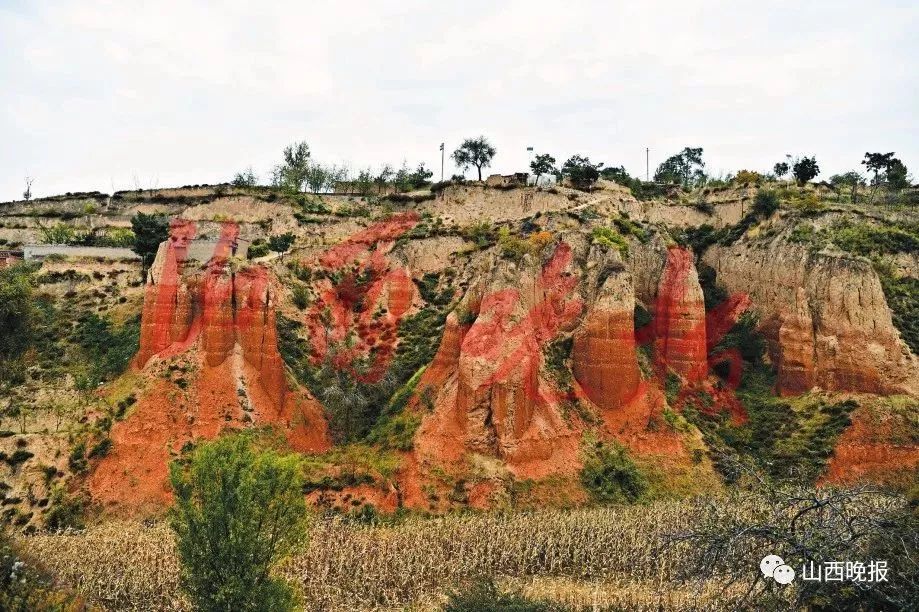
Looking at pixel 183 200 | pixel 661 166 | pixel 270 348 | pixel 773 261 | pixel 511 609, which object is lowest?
pixel 511 609

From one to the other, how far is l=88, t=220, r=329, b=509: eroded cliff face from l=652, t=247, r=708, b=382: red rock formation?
2297cm

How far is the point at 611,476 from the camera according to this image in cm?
4359

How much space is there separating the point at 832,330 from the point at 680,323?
30.6 feet

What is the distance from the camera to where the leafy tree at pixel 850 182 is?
8047 cm

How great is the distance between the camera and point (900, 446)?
45.7m

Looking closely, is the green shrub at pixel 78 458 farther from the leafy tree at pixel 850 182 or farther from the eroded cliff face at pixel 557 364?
the leafy tree at pixel 850 182

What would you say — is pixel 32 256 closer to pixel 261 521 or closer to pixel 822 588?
pixel 261 521

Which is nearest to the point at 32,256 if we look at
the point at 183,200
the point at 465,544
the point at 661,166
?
the point at 183,200

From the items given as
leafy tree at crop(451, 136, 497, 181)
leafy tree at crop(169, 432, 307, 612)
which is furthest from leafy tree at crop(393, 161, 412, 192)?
leafy tree at crop(169, 432, 307, 612)

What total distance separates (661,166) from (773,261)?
57818 millimetres

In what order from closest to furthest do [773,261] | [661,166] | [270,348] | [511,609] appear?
[511,609] < [270,348] < [773,261] < [661,166]

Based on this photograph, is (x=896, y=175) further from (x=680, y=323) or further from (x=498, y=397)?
(x=498, y=397)

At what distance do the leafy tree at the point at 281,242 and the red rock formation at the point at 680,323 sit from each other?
3064 cm

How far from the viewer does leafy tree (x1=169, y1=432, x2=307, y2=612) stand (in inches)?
1123
